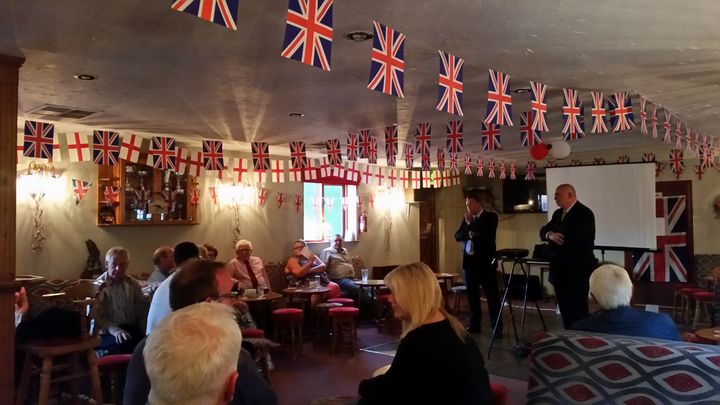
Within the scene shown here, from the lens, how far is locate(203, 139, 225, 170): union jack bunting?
6469mm

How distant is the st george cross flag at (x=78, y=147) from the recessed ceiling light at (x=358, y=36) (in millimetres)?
3814

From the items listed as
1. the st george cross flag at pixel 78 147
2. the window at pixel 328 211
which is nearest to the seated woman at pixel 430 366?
the st george cross flag at pixel 78 147

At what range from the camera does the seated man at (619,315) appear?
2607 millimetres

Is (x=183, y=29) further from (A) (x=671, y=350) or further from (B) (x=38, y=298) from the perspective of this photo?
(A) (x=671, y=350)

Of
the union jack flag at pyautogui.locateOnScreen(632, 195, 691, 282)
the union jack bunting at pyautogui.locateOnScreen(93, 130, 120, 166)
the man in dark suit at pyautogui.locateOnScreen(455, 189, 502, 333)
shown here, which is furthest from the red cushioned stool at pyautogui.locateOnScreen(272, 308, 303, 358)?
the union jack flag at pyautogui.locateOnScreen(632, 195, 691, 282)

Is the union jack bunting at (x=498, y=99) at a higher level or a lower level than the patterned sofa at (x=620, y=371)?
higher

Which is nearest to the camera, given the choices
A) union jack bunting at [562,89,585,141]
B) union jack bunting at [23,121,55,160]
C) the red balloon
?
union jack bunting at [562,89,585,141]

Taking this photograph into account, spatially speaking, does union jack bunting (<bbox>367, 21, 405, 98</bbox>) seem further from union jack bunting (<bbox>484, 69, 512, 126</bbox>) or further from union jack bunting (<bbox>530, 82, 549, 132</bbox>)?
union jack bunting (<bbox>530, 82, 549, 132</bbox>)

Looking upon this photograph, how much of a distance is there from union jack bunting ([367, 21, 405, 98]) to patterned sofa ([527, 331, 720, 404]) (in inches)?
56.0

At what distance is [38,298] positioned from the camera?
414 centimetres

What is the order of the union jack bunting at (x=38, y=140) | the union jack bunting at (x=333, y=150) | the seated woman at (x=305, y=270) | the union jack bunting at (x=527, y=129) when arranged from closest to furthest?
the union jack bunting at (x=38, y=140) → the union jack bunting at (x=527, y=129) → the union jack bunting at (x=333, y=150) → the seated woman at (x=305, y=270)

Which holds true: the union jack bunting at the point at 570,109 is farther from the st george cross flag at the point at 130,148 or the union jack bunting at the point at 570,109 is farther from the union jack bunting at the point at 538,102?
the st george cross flag at the point at 130,148

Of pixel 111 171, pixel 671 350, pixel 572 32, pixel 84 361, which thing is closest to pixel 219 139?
pixel 111 171

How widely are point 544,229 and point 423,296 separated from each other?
2.91 metres
